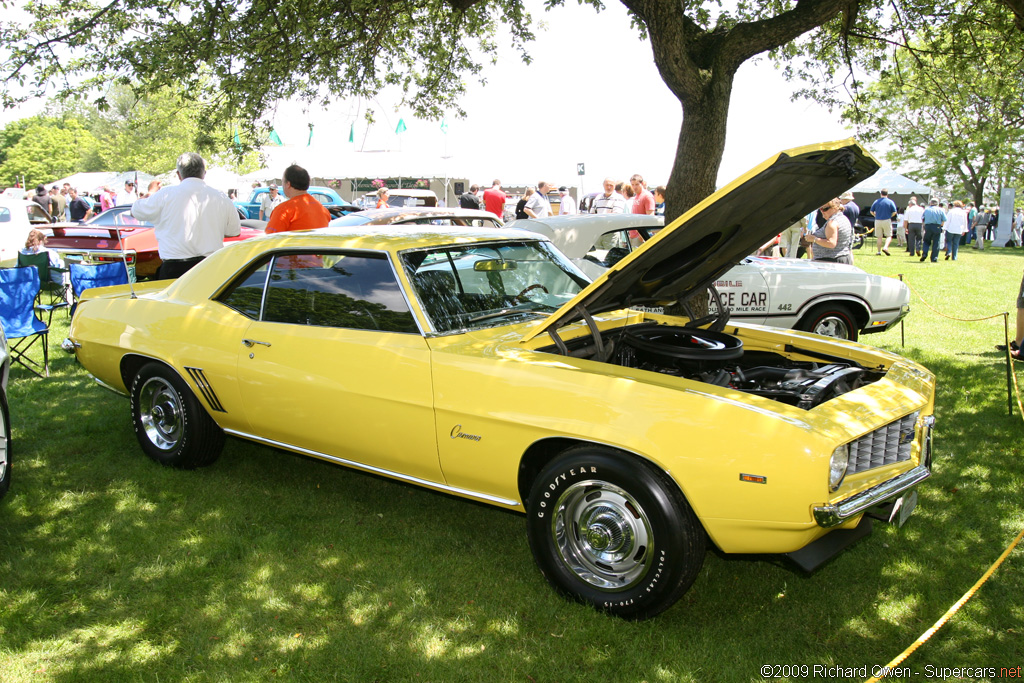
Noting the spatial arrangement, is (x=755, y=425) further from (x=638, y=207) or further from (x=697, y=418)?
(x=638, y=207)

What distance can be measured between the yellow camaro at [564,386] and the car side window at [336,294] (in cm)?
1

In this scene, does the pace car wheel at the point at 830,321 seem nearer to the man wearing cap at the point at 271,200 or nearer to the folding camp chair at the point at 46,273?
the folding camp chair at the point at 46,273

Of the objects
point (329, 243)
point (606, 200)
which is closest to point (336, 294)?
point (329, 243)

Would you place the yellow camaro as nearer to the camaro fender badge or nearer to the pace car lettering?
the camaro fender badge

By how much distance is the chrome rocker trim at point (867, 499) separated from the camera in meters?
2.65

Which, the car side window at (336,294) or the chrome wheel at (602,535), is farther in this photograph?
the car side window at (336,294)

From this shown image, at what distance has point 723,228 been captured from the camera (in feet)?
11.7

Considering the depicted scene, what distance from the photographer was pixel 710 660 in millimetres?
2848

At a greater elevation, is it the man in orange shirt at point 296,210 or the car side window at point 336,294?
the man in orange shirt at point 296,210

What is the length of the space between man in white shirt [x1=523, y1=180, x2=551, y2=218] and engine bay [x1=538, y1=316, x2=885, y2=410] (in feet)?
35.8

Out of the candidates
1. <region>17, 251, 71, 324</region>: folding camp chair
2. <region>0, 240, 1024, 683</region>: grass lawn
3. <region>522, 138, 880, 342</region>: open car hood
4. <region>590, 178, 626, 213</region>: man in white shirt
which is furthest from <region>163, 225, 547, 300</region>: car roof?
<region>590, 178, 626, 213</region>: man in white shirt

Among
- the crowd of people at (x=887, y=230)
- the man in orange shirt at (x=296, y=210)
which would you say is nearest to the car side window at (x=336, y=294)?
the man in orange shirt at (x=296, y=210)

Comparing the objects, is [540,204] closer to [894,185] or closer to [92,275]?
[92,275]

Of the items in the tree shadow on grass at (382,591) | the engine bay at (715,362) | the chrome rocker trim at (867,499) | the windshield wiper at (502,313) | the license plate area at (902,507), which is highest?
the windshield wiper at (502,313)
